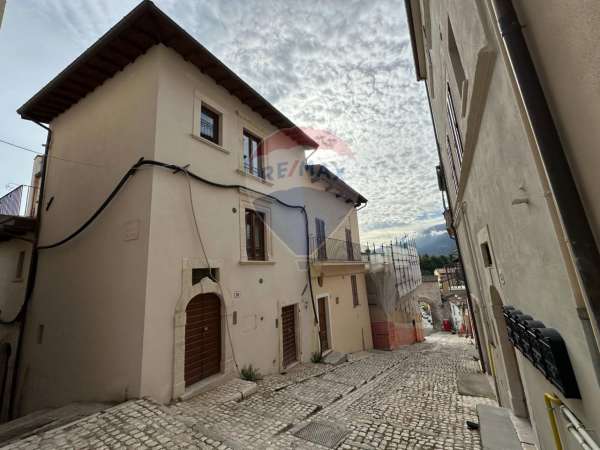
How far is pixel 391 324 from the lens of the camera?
55.2 feet

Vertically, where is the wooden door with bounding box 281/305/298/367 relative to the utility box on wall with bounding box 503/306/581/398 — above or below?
below

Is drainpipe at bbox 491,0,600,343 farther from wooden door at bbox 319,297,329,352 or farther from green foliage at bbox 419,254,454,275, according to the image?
green foliage at bbox 419,254,454,275

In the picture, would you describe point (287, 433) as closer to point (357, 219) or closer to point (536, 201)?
point (536, 201)

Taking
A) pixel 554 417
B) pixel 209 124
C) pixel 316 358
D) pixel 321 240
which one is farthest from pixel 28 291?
pixel 554 417

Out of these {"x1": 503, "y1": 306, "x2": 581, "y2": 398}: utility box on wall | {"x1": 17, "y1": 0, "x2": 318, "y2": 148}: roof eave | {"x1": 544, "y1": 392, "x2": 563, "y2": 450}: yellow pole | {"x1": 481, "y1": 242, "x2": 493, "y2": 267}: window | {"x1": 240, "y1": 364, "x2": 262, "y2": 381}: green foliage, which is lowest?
{"x1": 240, "y1": 364, "x2": 262, "y2": 381}: green foliage

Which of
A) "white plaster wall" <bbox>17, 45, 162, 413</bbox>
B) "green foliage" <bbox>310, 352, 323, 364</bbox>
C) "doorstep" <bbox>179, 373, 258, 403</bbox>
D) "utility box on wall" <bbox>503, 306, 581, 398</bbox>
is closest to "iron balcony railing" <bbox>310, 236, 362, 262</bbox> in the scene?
"green foliage" <bbox>310, 352, 323, 364</bbox>

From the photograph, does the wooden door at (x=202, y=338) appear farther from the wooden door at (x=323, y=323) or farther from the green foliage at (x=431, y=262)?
the green foliage at (x=431, y=262)

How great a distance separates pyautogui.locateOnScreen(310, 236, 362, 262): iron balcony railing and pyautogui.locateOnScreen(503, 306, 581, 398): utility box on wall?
9288mm

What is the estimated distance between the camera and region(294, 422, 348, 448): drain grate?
4496mm

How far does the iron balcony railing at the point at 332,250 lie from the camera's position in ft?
39.9

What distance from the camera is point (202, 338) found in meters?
6.80

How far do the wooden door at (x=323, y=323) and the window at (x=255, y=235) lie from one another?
450cm

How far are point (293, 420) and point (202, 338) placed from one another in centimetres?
295

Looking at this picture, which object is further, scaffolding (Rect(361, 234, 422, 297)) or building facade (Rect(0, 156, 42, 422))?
scaffolding (Rect(361, 234, 422, 297))
